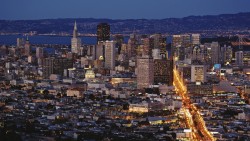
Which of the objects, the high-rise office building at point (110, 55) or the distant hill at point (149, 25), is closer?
the high-rise office building at point (110, 55)

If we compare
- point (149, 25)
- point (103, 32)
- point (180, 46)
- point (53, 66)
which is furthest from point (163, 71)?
point (149, 25)

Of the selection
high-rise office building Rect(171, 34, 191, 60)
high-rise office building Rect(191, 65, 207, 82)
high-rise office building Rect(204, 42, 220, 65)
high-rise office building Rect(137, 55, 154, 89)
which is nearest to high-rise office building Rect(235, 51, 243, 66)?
high-rise office building Rect(204, 42, 220, 65)

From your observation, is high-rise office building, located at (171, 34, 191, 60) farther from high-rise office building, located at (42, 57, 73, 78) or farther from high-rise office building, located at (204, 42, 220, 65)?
high-rise office building, located at (42, 57, 73, 78)

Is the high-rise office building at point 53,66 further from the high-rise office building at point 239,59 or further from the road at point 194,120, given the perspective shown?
the high-rise office building at point 239,59

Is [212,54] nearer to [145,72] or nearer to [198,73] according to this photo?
[198,73]

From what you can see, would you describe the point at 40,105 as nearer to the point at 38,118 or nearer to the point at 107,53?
the point at 38,118

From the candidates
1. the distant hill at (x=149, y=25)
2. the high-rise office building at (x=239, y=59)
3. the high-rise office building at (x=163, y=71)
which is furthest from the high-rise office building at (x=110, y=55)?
the distant hill at (x=149, y=25)

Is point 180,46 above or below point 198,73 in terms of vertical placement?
above
